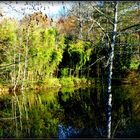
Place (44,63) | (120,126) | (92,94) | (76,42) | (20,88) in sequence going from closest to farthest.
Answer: (120,126) < (92,94) < (20,88) < (44,63) < (76,42)

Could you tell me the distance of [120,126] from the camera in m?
11.6

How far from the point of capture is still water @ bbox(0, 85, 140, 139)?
38.0ft

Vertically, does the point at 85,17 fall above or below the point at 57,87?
above

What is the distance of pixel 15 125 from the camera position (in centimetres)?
1341

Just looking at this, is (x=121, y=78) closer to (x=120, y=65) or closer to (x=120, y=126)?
(x=120, y=65)

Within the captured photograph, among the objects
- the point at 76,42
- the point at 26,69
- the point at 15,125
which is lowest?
the point at 15,125

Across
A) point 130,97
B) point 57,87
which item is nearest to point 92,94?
point 130,97

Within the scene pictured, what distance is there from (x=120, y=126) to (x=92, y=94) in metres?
9.36

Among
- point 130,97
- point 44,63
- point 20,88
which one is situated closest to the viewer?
point 130,97

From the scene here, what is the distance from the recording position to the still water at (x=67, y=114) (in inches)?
456

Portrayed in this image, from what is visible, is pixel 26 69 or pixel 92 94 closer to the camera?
pixel 92 94

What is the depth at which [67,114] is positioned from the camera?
605 inches

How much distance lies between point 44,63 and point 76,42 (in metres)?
3.49

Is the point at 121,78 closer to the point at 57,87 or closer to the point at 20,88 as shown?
the point at 57,87
